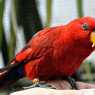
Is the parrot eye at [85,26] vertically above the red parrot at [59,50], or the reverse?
the parrot eye at [85,26]

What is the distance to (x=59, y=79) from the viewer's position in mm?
2004

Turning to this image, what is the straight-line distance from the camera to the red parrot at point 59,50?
1.92 m

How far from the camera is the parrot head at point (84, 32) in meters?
1.91

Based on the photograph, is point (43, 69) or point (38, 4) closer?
point (43, 69)

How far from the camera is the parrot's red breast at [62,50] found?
6.32ft

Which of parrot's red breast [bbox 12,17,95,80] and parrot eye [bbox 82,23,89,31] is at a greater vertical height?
parrot eye [bbox 82,23,89,31]

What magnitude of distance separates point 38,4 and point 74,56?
19.4 inches

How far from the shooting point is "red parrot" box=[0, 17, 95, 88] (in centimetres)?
192

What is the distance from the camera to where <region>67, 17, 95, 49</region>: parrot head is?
6.27 ft

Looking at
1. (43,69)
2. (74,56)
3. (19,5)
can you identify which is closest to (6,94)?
(43,69)

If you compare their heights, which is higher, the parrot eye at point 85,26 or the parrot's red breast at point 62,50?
the parrot eye at point 85,26

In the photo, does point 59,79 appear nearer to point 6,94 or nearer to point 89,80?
point 6,94

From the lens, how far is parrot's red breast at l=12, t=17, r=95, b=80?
193 centimetres

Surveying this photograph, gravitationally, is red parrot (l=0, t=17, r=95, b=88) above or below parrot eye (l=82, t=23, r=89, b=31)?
below
